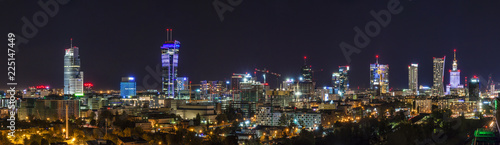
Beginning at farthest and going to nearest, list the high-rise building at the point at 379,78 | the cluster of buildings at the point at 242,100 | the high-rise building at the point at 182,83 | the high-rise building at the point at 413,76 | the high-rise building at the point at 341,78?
the high-rise building at the point at 413,76
the high-rise building at the point at 379,78
the high-rise building at the point at 341,78
the high-rise building at the point at 182,83
the cluster of buildings at the point at 242,100

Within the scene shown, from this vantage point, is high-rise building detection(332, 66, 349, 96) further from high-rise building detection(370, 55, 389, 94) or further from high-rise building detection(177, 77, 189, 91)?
high-rise building detection(177, 77, 189, 91)

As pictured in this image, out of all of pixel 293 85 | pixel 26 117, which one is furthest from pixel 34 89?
pixel 293 85

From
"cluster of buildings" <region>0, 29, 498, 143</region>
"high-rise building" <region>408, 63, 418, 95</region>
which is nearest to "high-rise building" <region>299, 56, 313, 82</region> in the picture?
"cluster of buildings" <region>0, 29, 498, 143</region>

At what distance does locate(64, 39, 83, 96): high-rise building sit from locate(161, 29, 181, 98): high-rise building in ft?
23.7

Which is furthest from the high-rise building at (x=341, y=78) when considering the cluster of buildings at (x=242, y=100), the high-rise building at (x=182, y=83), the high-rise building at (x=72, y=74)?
the high-rise building at (x=72, y=74)

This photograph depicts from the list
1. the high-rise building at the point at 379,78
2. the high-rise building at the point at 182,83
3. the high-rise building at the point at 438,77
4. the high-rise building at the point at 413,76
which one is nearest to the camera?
the high-rise building at the point at 182,83

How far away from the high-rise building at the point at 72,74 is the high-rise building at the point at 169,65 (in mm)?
7218

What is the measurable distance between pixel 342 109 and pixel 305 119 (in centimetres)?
630

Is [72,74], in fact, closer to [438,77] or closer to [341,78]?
[341,78]

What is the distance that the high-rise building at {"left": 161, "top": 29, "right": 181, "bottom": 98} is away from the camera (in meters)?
45.2

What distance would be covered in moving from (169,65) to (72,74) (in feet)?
27.6

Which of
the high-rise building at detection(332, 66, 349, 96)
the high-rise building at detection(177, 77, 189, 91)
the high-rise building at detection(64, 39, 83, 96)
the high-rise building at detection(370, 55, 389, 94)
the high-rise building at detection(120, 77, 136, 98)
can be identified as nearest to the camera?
the high-rise building at detection(64, 39, 83, 96)

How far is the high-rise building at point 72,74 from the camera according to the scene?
127 feet

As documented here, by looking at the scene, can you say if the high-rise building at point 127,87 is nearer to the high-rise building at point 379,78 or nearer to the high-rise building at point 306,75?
the high-rise building at point 306,75
